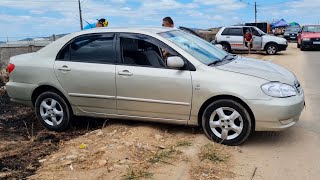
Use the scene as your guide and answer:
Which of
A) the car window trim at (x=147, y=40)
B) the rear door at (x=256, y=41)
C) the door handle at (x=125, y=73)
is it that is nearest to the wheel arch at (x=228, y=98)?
the car window trim at (x=147, y=40)

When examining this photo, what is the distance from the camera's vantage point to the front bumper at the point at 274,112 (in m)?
4.90

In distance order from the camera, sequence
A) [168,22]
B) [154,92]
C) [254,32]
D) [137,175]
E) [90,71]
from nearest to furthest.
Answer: [137,175], [154,92], [90,71], [168,22], [254,32]

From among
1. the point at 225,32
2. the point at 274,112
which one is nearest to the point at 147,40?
the point at 274,112

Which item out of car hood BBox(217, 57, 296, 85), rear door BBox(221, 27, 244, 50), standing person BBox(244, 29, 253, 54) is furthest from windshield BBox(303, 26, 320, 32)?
car hood BBox(217, 57, 296, 85)

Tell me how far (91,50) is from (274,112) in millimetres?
2858

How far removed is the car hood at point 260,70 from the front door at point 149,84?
24.9 inches

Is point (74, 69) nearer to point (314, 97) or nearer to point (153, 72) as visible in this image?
point (153, 72)

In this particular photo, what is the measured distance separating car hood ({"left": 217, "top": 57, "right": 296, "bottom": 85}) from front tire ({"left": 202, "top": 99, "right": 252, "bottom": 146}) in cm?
48

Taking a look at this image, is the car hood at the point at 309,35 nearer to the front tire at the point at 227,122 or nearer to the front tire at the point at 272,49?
the front tire at the point at 272,49

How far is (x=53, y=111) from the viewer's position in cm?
630

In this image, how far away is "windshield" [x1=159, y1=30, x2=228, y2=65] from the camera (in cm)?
558

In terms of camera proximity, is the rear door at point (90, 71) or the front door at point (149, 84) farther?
the rear door at point (90, 71)

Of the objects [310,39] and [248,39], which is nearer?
[248,39]

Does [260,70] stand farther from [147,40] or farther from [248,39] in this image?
[248,39]
